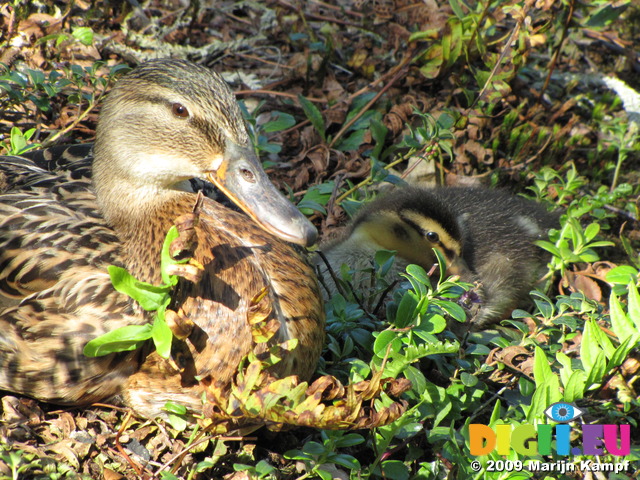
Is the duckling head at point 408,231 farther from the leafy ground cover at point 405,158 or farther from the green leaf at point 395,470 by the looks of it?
the green leaf at point 395,470

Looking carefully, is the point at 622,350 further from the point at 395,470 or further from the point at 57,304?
the point at 57,304

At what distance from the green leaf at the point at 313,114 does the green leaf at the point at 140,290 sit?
216 centimetres

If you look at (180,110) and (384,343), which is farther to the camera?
(180,110)

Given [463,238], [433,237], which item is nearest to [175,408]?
[433,237]

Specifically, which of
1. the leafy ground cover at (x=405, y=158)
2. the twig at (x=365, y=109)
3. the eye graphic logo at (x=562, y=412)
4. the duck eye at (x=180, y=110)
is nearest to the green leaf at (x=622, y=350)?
the leafy ground cover at (x=405, y=158)

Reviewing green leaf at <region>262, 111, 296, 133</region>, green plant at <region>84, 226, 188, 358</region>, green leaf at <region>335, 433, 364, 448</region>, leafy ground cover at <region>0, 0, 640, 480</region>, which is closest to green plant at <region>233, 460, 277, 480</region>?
leafy ground cover at <region>0, 0, 640, 480</region>

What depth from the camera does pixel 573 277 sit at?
332cm

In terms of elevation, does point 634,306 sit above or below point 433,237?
above

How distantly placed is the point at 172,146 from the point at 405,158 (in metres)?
1.49

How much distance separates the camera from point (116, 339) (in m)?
1.97

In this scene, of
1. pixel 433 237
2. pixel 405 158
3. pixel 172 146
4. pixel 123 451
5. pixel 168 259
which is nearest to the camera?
pixel 168 259

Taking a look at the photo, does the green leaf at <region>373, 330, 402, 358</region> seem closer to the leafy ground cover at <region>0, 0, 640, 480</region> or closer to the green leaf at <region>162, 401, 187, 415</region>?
the leafy ground cover at <region>0, 0, 640, 480</region>

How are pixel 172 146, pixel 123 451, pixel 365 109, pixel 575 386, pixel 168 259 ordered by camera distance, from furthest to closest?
pixel 365 109, pixel 172 146, pixel 123 451, pixel 575 386, pixel 168 259

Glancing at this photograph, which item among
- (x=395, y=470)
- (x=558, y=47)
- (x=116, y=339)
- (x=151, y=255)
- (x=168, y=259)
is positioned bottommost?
(x=395, y=470)
